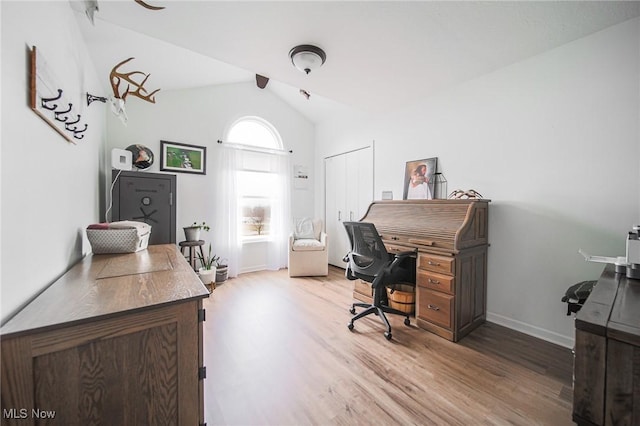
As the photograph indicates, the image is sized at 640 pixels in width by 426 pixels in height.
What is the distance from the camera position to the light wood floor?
54.1 inches

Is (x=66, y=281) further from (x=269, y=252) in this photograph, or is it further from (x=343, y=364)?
(x=269, y=252)

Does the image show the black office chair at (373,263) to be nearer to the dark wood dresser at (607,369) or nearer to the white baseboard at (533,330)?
the white baseboard at (533,330)

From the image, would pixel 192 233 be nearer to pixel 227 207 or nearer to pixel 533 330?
pixel 227 207

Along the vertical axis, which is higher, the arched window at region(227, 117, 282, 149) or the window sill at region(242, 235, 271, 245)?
the arched window at region(227, 117, 282, 149)

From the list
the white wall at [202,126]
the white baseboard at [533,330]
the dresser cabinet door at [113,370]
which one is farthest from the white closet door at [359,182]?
the dresser cabinet door at [113,370]

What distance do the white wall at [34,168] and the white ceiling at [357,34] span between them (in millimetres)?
570

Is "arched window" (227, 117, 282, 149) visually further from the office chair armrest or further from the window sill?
the office chair armrest

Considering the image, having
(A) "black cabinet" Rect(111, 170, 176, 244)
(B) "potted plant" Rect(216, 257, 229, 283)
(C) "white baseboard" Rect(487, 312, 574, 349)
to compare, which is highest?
(A) "black cabinet" Rect(111, 170, 176, 244)

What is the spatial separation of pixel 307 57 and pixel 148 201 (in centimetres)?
243

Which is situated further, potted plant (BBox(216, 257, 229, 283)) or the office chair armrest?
potted plant (BBox(216, 257, 229, 283))

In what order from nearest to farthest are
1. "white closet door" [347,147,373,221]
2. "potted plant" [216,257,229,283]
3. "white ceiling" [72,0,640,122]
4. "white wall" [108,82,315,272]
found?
"white ceiling" [72,0,640,122] < "white wall" [108,82,315,272] < "potted plant" [216,257,229,283] < "white closet door" [347,147,373,221]

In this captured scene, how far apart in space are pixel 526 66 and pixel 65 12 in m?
3.57

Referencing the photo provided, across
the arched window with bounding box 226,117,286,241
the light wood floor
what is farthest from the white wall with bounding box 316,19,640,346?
the arched window with bounding box 226,117,286,241

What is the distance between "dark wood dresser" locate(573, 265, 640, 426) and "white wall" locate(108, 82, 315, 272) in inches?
161
